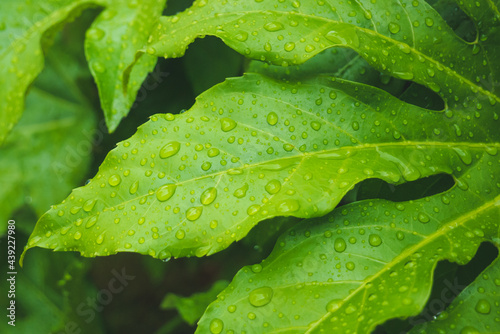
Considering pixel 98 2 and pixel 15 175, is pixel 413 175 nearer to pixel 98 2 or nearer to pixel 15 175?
pixel 98 2

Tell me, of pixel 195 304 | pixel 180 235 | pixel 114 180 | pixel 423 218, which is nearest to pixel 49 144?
pixel 195 304

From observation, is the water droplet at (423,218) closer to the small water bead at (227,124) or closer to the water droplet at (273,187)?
the water droplet at (273,187)

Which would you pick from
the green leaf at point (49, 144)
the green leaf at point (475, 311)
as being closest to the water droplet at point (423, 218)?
the green leaf at point (475, 311)

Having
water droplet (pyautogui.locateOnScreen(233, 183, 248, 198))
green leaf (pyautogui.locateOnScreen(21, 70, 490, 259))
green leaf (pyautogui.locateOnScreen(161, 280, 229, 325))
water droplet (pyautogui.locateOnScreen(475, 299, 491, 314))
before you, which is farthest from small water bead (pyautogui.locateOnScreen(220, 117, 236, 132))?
green leaf (pyautogui.locateOnScreen(161, 280, 229, 325))

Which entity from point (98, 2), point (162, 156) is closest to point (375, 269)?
point (162, 156)

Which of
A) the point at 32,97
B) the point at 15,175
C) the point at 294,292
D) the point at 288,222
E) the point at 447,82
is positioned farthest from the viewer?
the point at 32,97
